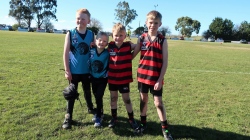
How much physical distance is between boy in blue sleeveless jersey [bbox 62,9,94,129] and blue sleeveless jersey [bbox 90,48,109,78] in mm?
127

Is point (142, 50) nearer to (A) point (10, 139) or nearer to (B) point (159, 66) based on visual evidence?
(B) point (159, 66)

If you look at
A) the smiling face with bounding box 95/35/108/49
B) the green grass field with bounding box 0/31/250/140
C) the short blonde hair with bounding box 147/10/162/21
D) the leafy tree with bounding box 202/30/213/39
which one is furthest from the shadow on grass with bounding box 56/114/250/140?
the leafy tree with bounding box 202/30/213/39

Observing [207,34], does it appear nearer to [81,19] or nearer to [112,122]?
[112,122]

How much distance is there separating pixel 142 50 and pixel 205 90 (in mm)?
3998

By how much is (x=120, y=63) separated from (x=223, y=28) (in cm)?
9823

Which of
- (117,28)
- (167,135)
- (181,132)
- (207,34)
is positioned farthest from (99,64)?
(207,34)

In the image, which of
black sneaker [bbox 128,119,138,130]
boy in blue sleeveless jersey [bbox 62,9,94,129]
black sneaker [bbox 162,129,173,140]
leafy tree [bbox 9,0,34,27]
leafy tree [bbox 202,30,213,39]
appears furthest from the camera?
leafy tree [bbox 202,30,213,39]

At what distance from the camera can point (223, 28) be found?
3679 inches

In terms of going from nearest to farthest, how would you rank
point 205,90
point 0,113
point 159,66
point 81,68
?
point 159,66 < point 81,68 < point 0,113 < point 205,90

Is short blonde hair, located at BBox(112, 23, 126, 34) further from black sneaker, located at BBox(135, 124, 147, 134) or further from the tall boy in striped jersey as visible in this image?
black sneaker, located at BBox(135, 124, 147, 134)

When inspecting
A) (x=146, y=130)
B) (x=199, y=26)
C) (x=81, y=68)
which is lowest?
(x=146, y=130)

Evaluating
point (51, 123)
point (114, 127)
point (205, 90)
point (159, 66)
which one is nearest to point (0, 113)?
point (51, 123)

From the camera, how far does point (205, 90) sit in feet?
23.4

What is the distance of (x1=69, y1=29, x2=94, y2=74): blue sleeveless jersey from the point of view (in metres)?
4.01
